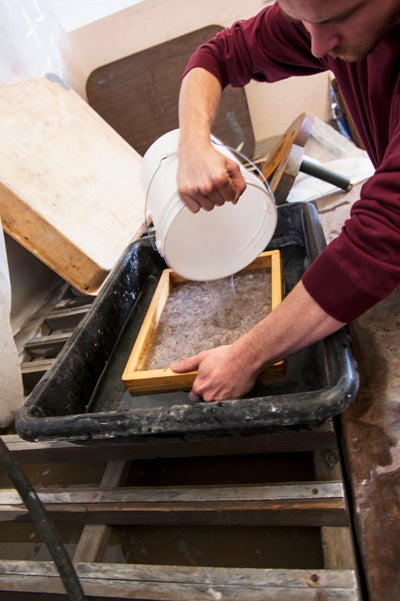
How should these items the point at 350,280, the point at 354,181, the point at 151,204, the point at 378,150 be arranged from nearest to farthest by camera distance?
the point at 350,280, the point at 378,150, the point at 151,204, the point at 354,181

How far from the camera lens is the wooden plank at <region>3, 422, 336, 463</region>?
0.81 meters

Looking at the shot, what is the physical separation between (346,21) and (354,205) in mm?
291

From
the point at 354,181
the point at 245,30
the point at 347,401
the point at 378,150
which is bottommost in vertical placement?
the point at 354,181

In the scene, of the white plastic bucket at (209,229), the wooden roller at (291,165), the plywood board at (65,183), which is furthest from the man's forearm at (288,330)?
the plywood board at (65,183)

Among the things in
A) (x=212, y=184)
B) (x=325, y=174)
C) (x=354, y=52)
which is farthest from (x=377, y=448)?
(x=325, y=174)

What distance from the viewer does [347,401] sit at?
688 millimetres

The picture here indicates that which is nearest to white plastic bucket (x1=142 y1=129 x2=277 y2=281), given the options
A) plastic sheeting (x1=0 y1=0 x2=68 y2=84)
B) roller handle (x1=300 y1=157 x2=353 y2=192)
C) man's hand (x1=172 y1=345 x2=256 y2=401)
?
man's hand (x1=172 y1=345 x2=256 y2=401)

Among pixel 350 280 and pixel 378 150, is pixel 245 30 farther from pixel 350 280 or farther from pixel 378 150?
pixel 350 280

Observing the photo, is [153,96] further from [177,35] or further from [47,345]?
[47,345]

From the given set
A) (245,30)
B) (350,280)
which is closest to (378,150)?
(350,280)

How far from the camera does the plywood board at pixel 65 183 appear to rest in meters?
1.63

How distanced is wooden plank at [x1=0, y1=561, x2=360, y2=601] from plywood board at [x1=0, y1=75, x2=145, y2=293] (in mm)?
1095

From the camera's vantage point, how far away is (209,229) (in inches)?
45.9

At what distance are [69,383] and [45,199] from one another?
1.01m
